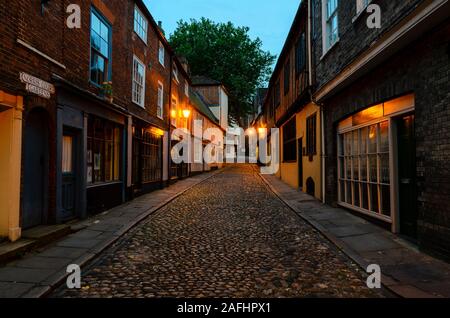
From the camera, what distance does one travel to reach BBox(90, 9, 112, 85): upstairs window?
9.72 m

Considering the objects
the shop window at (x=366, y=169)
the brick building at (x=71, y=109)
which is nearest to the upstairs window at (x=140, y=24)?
the brick building at (x=71, y=109)

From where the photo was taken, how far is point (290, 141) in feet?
63.4

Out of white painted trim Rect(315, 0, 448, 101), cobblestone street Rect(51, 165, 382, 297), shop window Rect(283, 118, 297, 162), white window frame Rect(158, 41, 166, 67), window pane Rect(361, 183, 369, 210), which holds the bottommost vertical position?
cobblestone street Rect(51, 165, 382, 297)

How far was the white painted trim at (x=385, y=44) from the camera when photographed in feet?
16.1

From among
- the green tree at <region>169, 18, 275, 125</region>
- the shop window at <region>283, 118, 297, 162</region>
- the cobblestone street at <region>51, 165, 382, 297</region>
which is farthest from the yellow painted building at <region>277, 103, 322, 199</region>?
the green tree at <region>169, 18, 275, 125</region>

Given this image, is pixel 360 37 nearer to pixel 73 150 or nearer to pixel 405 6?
pixel 405 6

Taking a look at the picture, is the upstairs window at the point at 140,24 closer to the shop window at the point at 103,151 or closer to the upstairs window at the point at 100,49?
the upstairs window at the point at 100,49

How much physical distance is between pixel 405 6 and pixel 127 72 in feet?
30.8

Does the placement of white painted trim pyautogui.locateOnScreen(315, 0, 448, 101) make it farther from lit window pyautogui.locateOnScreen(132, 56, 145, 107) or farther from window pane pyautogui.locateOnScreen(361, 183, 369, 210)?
lit window pyautogui.locateOnScreen(132, 56, 145, 107)

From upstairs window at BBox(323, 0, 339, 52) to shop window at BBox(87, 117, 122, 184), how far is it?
24.9ft

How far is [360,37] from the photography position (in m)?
8.09

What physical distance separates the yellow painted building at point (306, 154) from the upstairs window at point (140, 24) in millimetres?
7677

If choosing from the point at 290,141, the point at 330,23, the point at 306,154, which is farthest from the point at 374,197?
the point at 290,141
